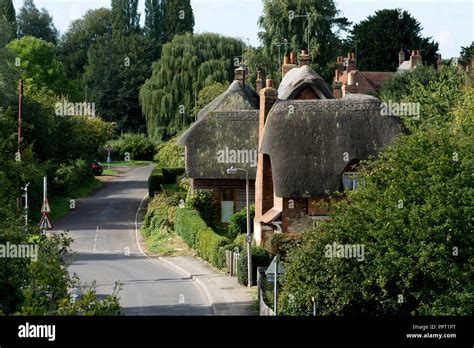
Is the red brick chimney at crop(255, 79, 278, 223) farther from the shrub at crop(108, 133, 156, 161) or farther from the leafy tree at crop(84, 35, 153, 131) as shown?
the leafy tree at crop(84, 35, 153, 131)

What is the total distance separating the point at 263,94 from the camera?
3922 centimetres

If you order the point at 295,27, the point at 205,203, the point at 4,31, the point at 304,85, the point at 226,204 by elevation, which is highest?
the point at 295,27

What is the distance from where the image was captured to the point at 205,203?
158 feet

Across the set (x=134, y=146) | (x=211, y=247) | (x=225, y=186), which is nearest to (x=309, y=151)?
(x=211, y=247)

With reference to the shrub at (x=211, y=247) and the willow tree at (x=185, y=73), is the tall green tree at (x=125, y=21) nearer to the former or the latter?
the willow tree at (x=185, y=73)

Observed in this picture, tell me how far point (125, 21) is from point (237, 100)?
27.0m

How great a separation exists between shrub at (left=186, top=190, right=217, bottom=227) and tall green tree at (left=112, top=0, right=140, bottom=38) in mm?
28204

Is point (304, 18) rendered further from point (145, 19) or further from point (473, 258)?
point (473, 258)

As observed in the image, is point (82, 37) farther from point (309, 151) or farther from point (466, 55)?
point (309, 151)

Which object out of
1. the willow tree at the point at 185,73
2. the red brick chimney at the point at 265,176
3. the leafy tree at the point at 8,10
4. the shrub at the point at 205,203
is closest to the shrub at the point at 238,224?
the shrub at the point at 205,203

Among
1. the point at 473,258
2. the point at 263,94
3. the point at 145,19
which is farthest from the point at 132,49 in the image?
the point at 473,258

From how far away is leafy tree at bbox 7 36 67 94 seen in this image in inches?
2836

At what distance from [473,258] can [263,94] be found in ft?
57.2

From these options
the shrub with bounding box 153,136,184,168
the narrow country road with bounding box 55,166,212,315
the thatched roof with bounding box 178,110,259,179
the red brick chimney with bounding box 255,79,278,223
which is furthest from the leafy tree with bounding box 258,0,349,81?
the red brick chimney with bounding box 255,79,278,223
